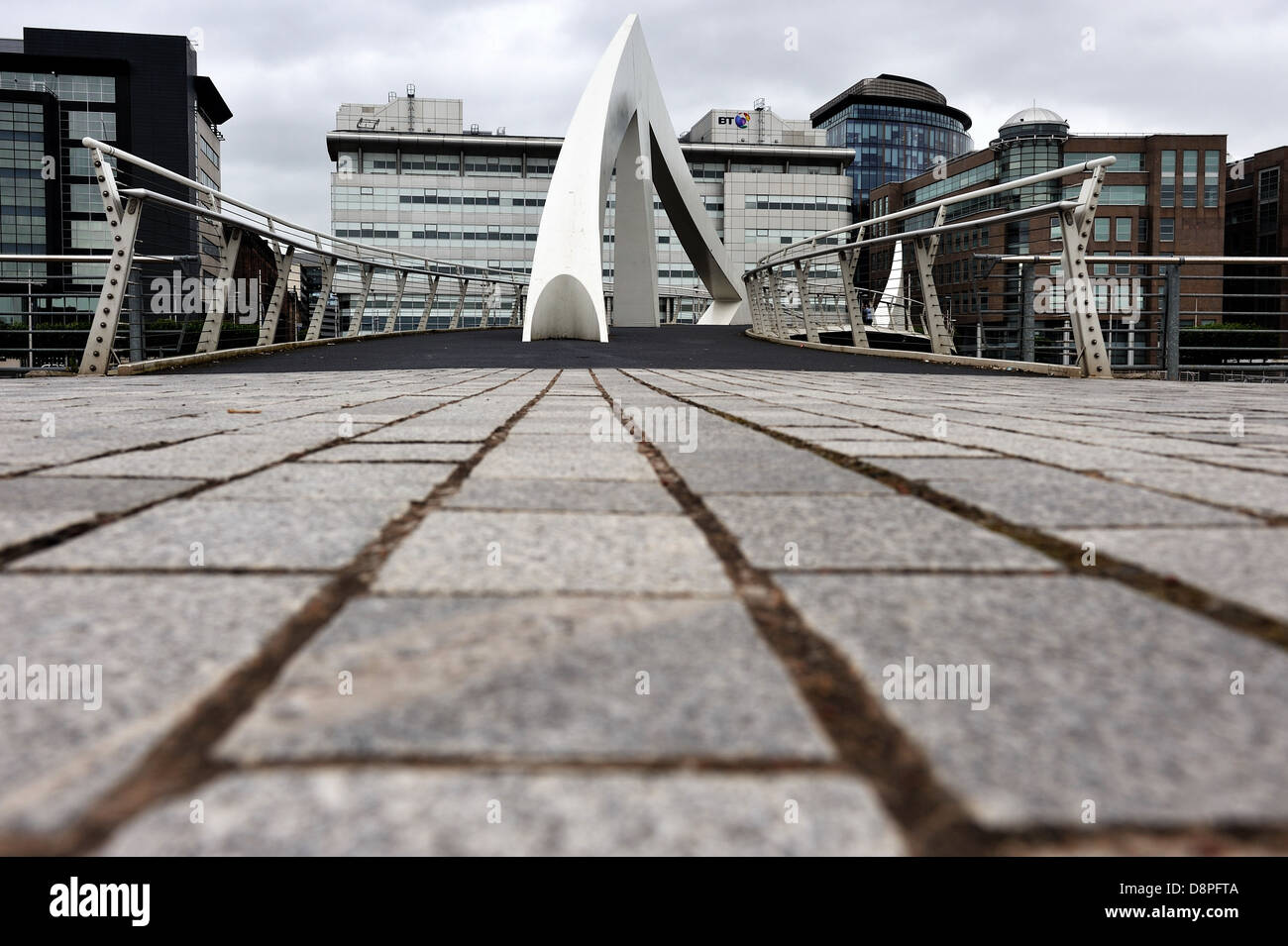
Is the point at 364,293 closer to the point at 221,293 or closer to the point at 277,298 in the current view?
the point at 277,298

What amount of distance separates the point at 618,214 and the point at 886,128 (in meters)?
90.4

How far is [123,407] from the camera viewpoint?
208 inches

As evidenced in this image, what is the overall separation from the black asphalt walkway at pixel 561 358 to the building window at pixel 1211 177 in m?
57.0

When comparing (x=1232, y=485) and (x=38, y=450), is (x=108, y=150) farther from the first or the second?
(x=1232, y=485)

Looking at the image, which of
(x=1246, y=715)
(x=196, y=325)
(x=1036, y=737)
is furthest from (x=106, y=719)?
(x=196, y=325)

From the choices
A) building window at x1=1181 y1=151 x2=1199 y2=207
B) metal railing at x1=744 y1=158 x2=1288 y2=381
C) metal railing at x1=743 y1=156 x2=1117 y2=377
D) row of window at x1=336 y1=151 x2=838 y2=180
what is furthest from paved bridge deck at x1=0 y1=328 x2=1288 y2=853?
row of window at x1=336 y1=151 x2=838 y2=180

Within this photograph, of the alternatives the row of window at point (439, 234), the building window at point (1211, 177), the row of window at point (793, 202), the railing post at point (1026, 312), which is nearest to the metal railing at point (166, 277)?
the railing post at point (1026, 312)

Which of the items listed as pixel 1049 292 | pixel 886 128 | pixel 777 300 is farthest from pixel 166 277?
pixel 886 128

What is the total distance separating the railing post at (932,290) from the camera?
39.3ft

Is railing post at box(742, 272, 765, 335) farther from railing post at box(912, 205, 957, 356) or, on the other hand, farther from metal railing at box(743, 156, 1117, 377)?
railing post at box(912, 205, 957, 356)

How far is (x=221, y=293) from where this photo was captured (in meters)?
11.1

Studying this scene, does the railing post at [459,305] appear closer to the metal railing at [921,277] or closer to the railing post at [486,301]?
the railing post at [486,301]

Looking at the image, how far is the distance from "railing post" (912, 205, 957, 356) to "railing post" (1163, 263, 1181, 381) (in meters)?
2.68

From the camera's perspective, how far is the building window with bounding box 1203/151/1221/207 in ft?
200
